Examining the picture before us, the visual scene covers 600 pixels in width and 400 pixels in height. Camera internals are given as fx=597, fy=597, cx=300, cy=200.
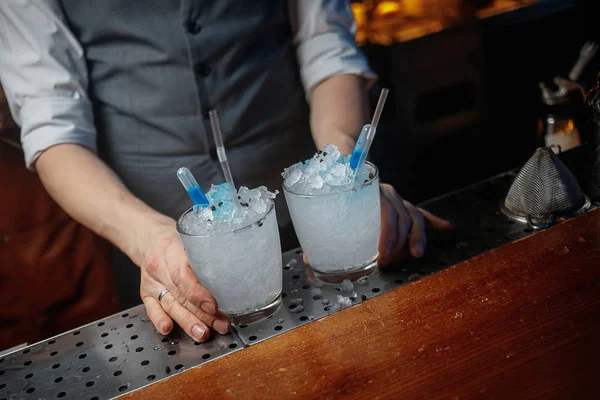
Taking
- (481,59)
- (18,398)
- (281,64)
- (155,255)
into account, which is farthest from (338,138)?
(481,59)

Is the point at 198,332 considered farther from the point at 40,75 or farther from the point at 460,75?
the point at 460,75

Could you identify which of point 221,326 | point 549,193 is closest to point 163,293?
point 221,326

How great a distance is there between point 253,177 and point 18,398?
103 cm

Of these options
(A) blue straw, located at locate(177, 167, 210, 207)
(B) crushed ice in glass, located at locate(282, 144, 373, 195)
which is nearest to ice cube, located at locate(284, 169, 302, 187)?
(B) crushed ice in glass, located at locate(282, 144, 373, 195)

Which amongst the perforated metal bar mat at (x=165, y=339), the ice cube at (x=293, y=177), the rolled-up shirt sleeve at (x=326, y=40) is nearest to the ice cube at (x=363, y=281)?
the perforated metal bar mat at (x=165, y=339)

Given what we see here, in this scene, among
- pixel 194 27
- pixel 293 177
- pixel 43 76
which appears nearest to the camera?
pixel 293 177

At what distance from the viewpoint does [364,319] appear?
0.98m

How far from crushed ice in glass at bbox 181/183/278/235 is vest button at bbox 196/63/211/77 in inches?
29.6

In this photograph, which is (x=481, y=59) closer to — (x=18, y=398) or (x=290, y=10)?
(x=290, y=10)

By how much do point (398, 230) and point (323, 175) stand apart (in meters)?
0.21

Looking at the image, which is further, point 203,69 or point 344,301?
point 203,69

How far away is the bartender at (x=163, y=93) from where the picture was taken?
1.50m

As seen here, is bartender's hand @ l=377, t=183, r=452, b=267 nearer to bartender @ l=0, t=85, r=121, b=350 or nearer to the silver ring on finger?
the silver ring on finger

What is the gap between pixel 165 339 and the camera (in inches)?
42.2
